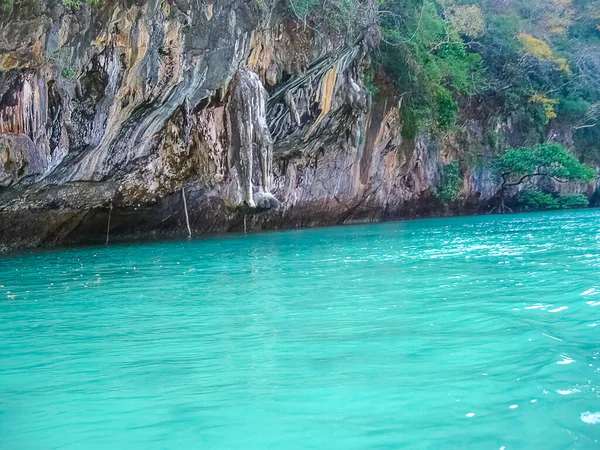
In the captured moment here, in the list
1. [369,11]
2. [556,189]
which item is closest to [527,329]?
[369,11]

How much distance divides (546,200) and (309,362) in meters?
29.7

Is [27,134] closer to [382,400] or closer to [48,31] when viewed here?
[48,31]

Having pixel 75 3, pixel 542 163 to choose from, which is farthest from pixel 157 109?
pixel 542 163

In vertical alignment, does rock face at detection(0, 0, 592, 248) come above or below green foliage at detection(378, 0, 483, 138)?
below

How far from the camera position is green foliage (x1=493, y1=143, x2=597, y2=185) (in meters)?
28.7

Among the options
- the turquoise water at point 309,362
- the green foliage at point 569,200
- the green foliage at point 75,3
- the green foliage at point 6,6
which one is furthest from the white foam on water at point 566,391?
the green foliage at point 569,200

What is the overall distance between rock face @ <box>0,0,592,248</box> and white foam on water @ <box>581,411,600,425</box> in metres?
12.1

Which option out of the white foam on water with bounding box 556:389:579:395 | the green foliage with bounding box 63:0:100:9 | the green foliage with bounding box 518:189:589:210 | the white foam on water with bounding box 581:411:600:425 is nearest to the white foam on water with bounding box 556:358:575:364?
the white foam on water with bounding box 556:389:579:395

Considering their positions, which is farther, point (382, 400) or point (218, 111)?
point (218, 111)

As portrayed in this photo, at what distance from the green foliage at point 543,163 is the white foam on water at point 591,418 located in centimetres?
2745

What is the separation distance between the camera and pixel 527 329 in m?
4.27

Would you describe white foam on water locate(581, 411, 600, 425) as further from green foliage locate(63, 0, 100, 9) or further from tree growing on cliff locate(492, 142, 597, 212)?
tree growing on cliff locate(492, 142, 597, 212)

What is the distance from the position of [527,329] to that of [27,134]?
11.6 m

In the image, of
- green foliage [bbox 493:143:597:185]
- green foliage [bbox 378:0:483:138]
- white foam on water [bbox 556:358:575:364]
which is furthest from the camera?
green foliage [bbox 493:143:597:185]
